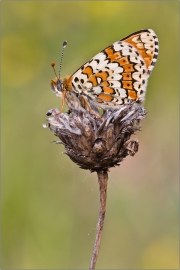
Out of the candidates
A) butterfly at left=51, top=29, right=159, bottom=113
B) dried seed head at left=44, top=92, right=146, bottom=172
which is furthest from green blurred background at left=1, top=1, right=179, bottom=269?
dried seed head at left=44, top=92, right=146, bottom=172

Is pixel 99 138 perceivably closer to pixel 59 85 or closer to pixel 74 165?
pixel 59 85

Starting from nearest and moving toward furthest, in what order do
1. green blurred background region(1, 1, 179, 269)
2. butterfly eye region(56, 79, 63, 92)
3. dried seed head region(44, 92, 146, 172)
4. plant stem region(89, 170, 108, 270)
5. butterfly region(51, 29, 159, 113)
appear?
plant stem region(89, 170, 108, 270)
dried seed head region(44, 92, 146, 172)
butterfly region(51, 29, 159, 113)
butterfly eye region(56, 79, 63, 92)
green blurred background region(1, 1, 179, 269)

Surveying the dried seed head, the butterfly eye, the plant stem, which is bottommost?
the plant stem

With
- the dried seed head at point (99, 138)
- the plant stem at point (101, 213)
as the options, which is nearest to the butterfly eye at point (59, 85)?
the dried seed head at point (99, 138)

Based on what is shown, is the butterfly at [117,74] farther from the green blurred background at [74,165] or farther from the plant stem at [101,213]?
the green blurred background at [74,165]

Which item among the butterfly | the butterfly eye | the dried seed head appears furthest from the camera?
the butterfly eye

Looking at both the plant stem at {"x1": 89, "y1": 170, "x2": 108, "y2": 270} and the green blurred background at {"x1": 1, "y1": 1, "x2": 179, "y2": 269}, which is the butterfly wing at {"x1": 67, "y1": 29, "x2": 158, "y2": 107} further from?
the green blurred background at {"x1": 1, "y1": 1, "x2": 179, "y2": 269}

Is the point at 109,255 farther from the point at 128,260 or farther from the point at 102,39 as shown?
the point at 102,39
